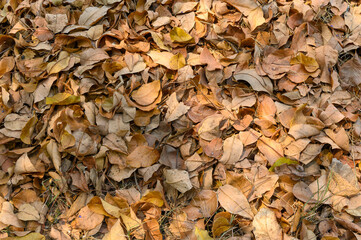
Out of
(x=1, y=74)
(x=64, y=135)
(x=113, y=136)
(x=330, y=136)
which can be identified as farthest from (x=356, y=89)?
(x=1, y=74)

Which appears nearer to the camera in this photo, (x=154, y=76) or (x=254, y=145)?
(x=254, y=145)

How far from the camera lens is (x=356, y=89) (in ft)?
5.35

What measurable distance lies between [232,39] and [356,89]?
635 mm

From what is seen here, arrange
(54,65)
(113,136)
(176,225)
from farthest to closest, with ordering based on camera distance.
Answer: (54,65) → (113,136) → (176,225)

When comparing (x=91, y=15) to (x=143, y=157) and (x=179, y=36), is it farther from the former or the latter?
(x=143, y=157)

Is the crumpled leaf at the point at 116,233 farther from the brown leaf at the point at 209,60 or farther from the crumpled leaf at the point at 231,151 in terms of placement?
the brown leaf at the point at 209,60

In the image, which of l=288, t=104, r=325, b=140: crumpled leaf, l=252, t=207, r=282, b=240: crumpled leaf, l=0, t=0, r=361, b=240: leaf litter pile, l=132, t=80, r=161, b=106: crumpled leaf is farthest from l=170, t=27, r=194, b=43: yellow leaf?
l=252, t=207, r=282, b=240: crumpled leaf

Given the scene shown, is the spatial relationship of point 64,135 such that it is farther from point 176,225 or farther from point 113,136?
point 176,225

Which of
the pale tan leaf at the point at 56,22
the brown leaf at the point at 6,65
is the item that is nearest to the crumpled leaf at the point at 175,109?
the pale tan leaf at the point at 56,22

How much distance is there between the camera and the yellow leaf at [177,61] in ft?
5.33

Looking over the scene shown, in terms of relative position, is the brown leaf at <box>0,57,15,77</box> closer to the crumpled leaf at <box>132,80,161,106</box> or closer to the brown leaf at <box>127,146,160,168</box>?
the crumpled leaf at <box>132,80,161,106</box>

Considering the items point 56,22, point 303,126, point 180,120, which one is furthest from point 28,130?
point 303,126

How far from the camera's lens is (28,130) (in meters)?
1.52

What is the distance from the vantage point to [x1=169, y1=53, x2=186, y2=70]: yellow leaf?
5.33ft
